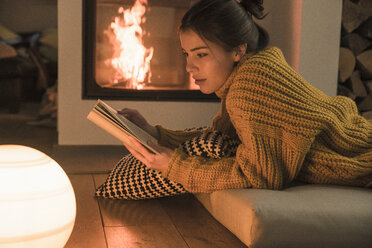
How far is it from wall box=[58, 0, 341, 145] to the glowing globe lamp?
5.40 ft

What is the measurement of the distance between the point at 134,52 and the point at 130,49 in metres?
0.03

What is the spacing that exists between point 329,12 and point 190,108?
0.95 m

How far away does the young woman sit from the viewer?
1.30 m

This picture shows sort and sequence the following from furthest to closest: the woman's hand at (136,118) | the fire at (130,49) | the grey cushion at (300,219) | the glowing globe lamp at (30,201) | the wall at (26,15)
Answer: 1. the wall at (26,15)
2. the fire at (130,49)
3. the woman's hand at (136,118)
4. the grey cushion at (300,219)
5. the glowing globe lamp at (30,201)

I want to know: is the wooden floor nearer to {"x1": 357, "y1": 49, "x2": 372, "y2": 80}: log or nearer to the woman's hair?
the woman's hair

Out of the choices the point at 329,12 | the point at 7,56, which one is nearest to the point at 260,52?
the point at 329,12

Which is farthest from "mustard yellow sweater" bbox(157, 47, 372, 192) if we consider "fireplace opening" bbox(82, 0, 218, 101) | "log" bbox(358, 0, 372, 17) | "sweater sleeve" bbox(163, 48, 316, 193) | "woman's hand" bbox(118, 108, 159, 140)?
"log" bbox(358, 0, 372, 17)

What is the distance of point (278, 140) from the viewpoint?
131 centimetres

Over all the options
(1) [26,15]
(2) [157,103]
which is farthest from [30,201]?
(1) [26,15]

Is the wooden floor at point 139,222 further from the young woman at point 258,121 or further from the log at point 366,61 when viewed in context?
the log at point 366,61

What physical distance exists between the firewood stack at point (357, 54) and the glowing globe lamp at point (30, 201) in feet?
7.00

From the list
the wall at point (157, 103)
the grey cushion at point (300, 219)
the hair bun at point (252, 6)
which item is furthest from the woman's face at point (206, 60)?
the wall at point (157, 103)

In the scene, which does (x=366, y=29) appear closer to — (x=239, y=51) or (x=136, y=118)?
(x=239, y=51)

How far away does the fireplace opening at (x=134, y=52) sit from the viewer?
260cm
